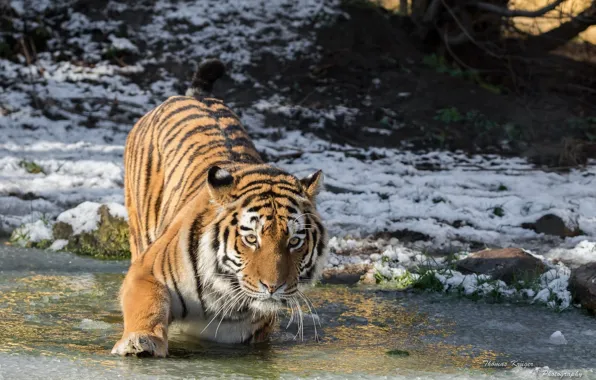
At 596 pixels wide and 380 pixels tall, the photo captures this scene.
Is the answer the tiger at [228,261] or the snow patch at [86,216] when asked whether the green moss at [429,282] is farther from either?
the snow patch at [86,216]

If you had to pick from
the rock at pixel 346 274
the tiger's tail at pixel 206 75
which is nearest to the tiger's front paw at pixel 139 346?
the tiger's tail at pixel 206 75

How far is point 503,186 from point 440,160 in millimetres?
1257

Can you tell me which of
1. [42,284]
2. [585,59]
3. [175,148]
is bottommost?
[42,284]

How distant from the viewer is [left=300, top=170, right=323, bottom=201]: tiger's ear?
3643 mm

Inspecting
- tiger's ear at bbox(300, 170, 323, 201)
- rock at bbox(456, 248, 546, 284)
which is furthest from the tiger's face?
rock at bbox(456, 248, 546, 284)

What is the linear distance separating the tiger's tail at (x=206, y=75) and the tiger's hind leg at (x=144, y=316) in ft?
5.39

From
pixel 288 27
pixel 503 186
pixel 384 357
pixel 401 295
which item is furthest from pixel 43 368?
pixel 288 27

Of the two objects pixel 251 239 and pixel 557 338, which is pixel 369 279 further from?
pixel 251 239

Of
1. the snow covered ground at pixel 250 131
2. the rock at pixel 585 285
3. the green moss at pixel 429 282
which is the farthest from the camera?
the snow covered ground at pixel 250 131

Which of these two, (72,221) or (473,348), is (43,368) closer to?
(473,348)

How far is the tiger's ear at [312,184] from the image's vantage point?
364 cm

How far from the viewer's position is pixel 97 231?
20.1 feet

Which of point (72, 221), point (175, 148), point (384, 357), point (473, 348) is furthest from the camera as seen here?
point (72, 221)

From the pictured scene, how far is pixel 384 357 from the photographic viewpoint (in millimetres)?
3504
